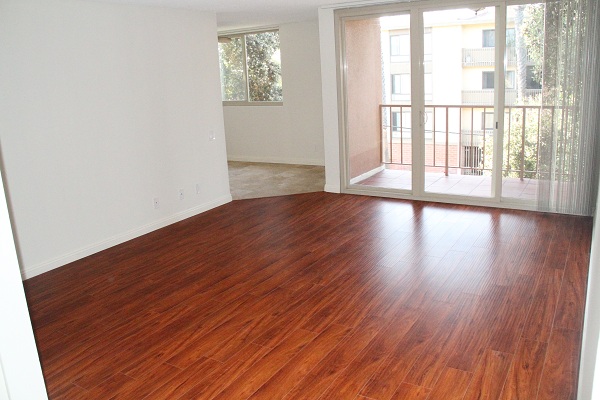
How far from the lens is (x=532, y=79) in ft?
17.7

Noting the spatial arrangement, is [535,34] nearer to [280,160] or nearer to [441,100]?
[441,100]

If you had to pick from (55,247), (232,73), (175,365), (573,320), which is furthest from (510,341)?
(232,73)

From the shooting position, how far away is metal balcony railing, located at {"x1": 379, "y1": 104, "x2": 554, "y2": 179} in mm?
5586

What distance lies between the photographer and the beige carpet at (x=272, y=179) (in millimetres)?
7184

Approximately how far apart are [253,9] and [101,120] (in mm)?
2422

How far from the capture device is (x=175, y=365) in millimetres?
3002

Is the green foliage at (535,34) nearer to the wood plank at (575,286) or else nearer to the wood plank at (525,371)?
the wood plank at (575,286)

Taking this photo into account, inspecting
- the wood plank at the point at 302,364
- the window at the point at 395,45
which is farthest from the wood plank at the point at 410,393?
the window at the point at 395,45

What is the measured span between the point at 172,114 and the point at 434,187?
10.5ft

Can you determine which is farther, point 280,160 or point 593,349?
point 280,160

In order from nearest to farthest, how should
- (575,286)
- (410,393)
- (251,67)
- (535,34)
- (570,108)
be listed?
(410,393) < (575,286) < (570,108) < (535,34) < (251,67)

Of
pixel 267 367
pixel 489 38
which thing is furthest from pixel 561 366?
pixel 489 38

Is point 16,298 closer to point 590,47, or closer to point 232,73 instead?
point 590,47

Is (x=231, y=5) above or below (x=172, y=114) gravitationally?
above
